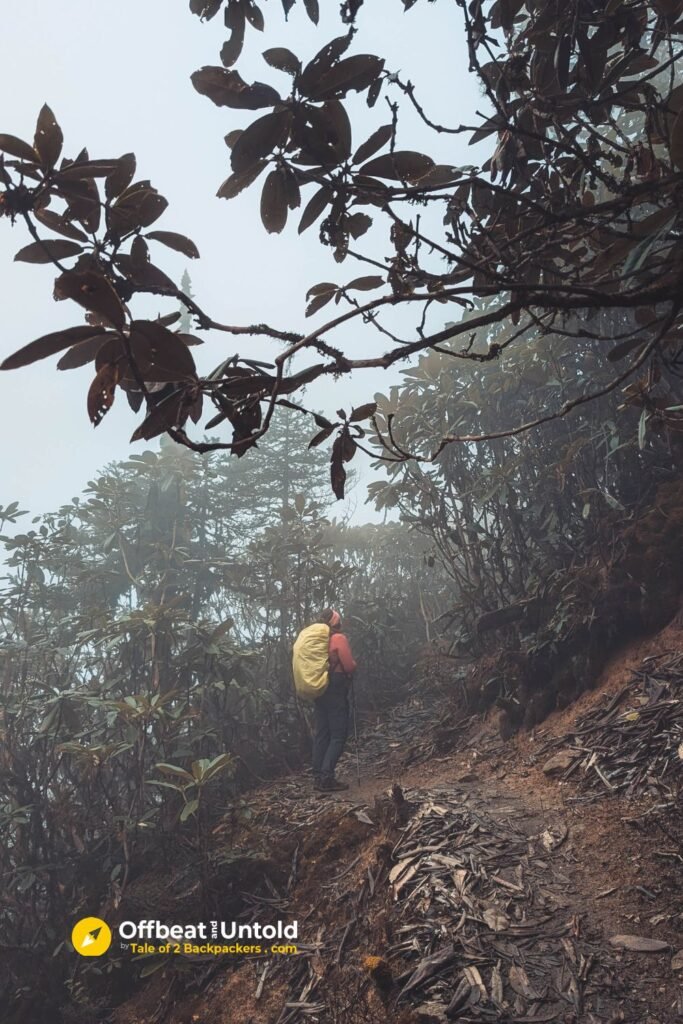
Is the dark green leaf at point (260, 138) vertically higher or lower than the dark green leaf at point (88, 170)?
higher

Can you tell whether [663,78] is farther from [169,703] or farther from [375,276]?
[169,703]

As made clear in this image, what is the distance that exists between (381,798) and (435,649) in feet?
15.3

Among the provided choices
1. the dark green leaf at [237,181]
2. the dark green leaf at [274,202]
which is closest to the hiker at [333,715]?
the dark green leaf at [274,202]

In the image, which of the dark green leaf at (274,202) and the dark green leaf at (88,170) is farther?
the dark green leaf at (274,202)

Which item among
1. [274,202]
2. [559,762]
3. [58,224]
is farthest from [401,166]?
[559,762]

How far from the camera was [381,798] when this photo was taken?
4238 mm

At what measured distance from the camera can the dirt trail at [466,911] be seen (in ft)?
7.72

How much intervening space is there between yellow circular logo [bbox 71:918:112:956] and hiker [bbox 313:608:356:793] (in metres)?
2.25

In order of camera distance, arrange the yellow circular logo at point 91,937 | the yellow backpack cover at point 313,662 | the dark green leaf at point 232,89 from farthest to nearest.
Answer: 1. the yellow backpack cover at point 313,662
2. the yellow circular logo at point 91,937
3. the dark green leaf at point 232,89

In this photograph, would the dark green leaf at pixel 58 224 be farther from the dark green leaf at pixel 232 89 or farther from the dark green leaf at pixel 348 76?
the dark green leaf at pixel 348 76

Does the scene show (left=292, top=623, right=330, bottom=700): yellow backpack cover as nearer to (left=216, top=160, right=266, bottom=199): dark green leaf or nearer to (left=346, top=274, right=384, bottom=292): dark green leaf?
(left=346, top=274, right=384, bottom=292): dark green leaf

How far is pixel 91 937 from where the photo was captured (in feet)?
14.7

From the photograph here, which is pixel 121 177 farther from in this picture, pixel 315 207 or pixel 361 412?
→ pixel 361 412

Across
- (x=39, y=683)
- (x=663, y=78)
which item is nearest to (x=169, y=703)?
(x=39, y=683)
